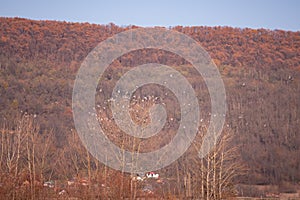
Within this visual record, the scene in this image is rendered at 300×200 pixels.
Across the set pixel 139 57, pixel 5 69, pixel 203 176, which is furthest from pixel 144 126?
pixel 139 57

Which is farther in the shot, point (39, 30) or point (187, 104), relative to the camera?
point (39, 30)

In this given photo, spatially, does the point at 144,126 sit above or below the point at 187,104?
below

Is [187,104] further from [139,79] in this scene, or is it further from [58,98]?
[58,98]

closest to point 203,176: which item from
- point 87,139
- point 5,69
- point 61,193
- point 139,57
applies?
point 61,193

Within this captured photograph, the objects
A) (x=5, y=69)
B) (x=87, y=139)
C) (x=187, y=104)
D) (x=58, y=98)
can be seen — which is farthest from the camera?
(x=5, y=69)

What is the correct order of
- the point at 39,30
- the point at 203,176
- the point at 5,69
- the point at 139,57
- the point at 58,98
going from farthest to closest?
the point at 39,30
the point at 139,57
the point at 5,69
the point at 58,98
the point at 203,176

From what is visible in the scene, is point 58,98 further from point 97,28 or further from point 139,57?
point 97,28

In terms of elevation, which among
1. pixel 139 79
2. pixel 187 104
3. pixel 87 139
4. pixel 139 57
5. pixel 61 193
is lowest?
pixel 61 193
